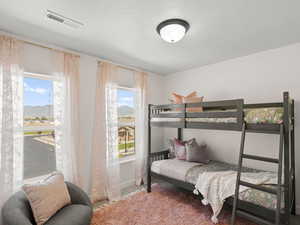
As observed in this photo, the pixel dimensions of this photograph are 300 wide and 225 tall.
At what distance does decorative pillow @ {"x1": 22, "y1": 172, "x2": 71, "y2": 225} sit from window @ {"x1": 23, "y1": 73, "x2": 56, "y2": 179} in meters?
0.52

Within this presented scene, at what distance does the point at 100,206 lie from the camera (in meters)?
2.61

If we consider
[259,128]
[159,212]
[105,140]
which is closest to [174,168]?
[159,212]

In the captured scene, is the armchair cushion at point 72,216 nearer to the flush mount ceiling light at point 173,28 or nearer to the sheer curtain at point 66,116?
the sheer curtain at point 66,116

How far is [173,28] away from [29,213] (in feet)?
8.65

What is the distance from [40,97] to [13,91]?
408 mm

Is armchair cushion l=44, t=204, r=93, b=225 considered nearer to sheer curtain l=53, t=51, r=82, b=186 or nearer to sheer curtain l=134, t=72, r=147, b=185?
sheer curtain l=53, t=51, r=82, b=186

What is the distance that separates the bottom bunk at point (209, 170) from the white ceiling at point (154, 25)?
1955 mm

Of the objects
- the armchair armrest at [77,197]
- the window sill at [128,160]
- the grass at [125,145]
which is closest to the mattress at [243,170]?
the window sill at [128,160]

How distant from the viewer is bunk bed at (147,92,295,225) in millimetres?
1733

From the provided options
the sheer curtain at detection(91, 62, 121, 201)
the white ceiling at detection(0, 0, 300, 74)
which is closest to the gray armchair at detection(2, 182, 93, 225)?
the sheer curtain at detection(91, 62, 121, 201)

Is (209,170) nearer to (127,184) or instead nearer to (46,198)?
(127,184)

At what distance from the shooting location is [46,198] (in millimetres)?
1803

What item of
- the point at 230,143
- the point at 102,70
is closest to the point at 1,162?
the point at 102,70

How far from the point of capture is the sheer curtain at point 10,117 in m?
1.91
